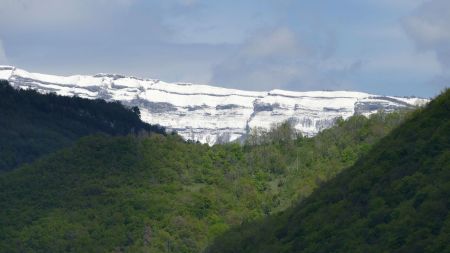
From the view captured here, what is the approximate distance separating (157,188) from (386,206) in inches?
3082

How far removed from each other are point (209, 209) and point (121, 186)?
1222 cm

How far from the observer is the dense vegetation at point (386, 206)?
94500mm

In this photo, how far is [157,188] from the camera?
17988 cm

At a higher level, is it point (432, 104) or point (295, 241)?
point (432, 104)

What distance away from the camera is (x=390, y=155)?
4535 inches

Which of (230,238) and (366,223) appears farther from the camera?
(230,238)

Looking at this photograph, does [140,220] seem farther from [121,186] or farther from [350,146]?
[350,146]

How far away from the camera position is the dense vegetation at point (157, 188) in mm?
166000

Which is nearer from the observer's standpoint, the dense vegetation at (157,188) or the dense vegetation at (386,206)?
the dense vegetation at (386,206)

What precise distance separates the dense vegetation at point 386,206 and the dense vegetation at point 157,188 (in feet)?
119

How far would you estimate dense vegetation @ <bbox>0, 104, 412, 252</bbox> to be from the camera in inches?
6535

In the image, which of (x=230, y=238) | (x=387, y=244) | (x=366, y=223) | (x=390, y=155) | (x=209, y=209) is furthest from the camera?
(x=209, y=209)

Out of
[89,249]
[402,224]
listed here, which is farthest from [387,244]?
[89,249]

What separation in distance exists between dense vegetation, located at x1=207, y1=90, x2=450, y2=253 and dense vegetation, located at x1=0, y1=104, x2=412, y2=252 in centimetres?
3616
